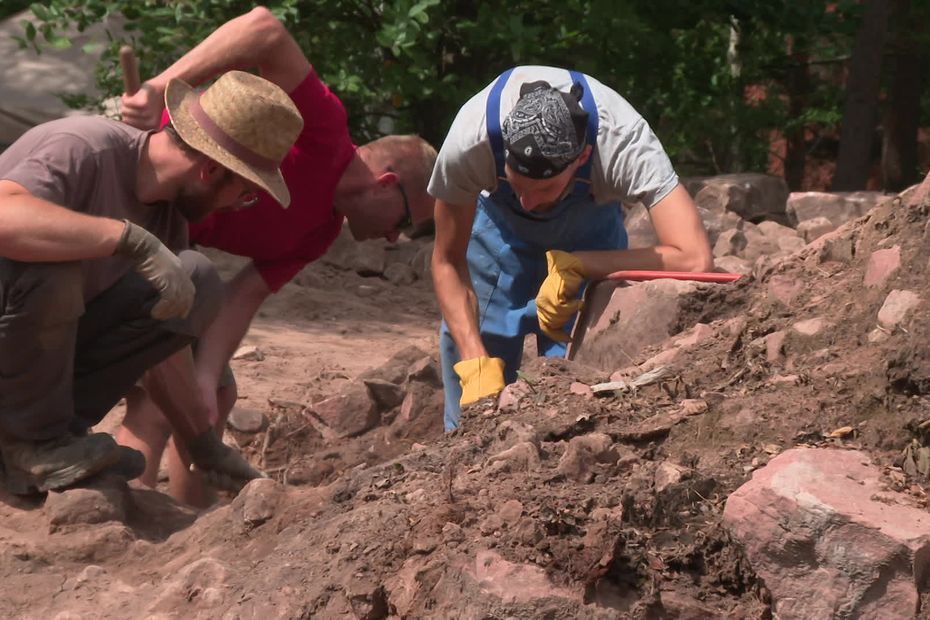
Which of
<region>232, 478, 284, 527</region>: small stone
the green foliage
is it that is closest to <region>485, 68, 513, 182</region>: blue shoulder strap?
<region>232, 478, 284, 527</region>: small stone

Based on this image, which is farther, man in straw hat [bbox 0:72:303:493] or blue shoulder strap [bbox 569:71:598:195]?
blue shoulder strap [bbox 569:71:598:195]

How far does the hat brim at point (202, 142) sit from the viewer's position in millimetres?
3303

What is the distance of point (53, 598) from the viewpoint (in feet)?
9.37

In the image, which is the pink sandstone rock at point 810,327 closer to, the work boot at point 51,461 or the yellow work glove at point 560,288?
the yellow work glove at point 560,288

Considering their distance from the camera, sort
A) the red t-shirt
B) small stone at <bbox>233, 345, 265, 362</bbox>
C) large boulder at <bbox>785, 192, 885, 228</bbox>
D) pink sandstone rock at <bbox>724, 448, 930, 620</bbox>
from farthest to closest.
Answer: large boulder at <bbox>785, 192, 885, 228</bbox> < small stone at <bbox>233, 345, 265, 362</bbox> < the red t-shirt < pink sandstone rock at <bbox>724, 448, 930, 620</bbox>

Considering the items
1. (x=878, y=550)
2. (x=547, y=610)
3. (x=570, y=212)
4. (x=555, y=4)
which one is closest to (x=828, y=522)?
(x=878, y=550)

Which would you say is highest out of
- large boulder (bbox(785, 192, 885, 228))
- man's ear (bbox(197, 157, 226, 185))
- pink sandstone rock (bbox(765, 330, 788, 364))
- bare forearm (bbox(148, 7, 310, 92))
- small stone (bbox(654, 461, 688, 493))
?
bare forearm (bbox(148, 7, 310, 92))

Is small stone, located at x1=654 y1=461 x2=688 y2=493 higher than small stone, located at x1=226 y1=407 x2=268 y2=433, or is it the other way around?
small stone, located at x1=654 y1=461 x2=688 y2=493

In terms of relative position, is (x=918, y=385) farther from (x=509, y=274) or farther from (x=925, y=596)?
(x=509, y=274)

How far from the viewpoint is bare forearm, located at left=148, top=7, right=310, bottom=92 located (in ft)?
12.9

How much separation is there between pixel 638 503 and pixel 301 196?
225 cm

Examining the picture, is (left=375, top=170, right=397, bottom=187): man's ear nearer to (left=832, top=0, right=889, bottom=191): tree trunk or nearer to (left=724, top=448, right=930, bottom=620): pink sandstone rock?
(left=724, top=448, right=930, bottom=620): pink sandstone rock

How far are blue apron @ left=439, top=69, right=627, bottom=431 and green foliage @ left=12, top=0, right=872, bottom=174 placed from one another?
2.59m

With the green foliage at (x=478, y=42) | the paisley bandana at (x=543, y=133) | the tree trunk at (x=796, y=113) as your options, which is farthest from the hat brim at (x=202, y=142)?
the tree trunk at (x=796, y=113)
